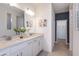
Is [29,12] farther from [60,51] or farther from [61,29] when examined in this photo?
[61,29]

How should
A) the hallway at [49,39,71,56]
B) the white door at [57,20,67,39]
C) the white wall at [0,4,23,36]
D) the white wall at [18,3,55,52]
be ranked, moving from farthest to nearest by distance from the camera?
the white door at [57,20,67,39] < the white wall at [18,3,55,52] < the hallway at [49,39,71,56] < the white wall at [0,4,23,36]

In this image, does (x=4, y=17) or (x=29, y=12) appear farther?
(x=29, y=12)

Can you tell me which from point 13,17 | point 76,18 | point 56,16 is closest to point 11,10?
point 13,17

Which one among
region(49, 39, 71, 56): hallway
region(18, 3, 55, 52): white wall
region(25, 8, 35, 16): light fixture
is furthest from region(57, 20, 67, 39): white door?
region(25, 8, 35, 16): light fixture

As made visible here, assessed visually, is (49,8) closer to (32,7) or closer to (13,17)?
(32,7)

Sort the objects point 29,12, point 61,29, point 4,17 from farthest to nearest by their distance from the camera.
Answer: point 61,29
point 29,12
point 4,17

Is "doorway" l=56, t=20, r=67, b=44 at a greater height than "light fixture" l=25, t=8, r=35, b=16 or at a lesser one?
lesser

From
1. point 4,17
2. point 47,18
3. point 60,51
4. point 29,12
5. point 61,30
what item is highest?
point 29,12

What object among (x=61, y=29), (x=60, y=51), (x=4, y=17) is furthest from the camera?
(x=61, y=29)

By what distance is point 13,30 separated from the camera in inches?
146

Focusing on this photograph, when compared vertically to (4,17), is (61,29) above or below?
below

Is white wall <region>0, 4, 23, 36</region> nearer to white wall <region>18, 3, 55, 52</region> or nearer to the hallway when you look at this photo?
white wall <region>18, 3, 55, 52</region>

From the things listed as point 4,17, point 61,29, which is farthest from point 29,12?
point 61,29

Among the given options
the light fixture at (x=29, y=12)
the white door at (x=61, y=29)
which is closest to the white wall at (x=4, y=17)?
the light fixture at (x=29, y=12)
